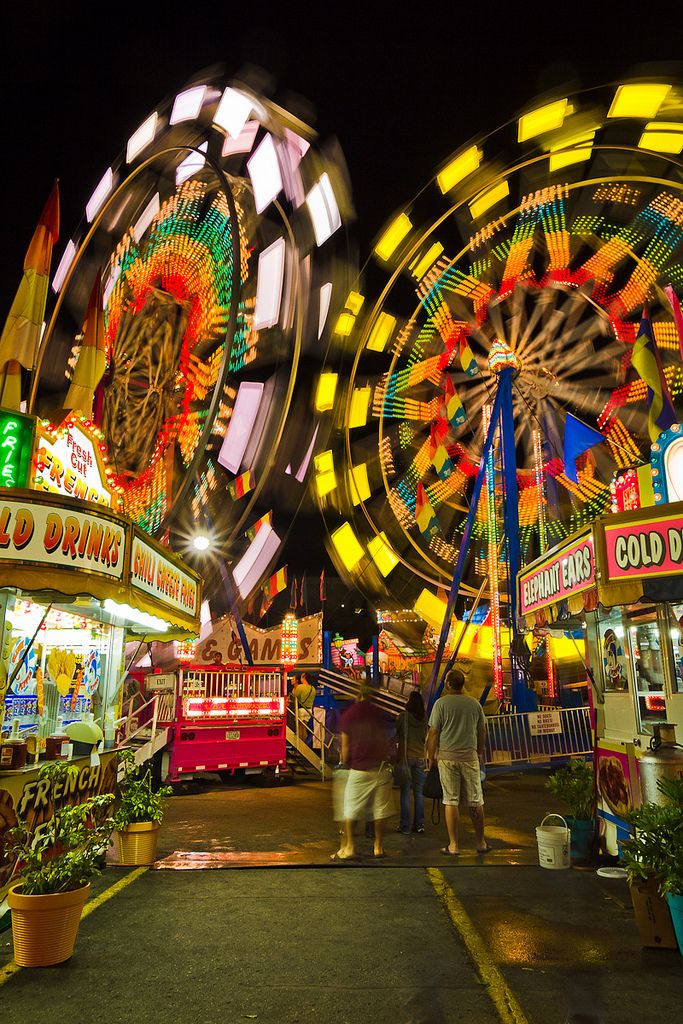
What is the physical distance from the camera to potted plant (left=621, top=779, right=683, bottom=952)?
4.03m

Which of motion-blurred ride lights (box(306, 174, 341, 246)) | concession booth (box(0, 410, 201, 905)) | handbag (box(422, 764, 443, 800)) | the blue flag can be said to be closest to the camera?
concession booth (box(0, 410, 201, 905))

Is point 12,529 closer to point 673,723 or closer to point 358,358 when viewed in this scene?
point 673,723

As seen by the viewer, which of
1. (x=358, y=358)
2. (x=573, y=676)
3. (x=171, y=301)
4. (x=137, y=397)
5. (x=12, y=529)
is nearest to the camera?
(x=12, y=529)

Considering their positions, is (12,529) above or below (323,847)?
above

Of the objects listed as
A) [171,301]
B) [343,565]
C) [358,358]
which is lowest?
[343,565]

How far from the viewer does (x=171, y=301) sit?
13680 millimetres

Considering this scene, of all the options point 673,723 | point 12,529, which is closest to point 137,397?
point 12,529

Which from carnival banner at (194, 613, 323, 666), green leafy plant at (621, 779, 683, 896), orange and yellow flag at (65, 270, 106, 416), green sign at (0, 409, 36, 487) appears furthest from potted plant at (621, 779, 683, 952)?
carnival banner at (194, 613, 323, 666)

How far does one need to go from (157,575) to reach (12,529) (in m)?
2.23

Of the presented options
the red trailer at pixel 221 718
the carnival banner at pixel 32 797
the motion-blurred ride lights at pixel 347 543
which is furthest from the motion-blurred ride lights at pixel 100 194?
the motion-blurred ride lights at pixel 347 543

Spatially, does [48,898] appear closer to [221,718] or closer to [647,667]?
[647,667]

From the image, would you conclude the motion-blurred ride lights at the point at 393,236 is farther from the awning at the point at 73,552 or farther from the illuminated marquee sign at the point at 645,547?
the illuminated marquee sign at the point at 645,547

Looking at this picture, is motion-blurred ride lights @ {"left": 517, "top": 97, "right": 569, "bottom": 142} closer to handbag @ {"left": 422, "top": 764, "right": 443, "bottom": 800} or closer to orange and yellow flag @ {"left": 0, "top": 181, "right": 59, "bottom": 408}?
orange and yellow flag @ {"left": 0, "top": 181, "right": 59, "bottom": 408}

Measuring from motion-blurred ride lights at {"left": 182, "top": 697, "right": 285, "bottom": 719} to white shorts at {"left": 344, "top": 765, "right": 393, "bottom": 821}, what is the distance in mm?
5968
